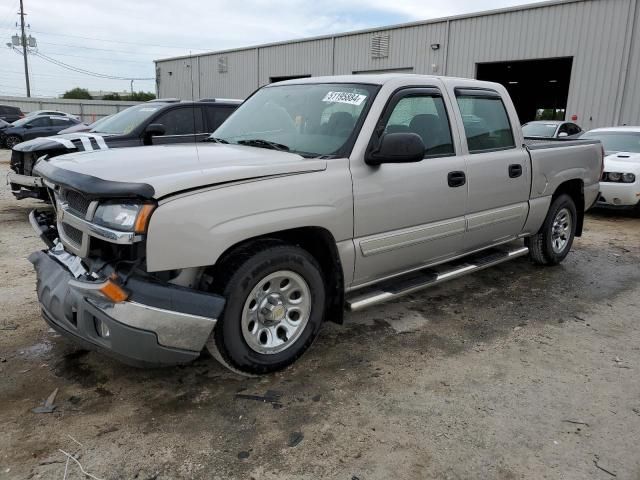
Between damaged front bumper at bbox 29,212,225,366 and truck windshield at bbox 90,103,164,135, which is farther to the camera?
truck windshield at bbox 90,103,164,135

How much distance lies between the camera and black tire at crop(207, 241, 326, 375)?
116 inches

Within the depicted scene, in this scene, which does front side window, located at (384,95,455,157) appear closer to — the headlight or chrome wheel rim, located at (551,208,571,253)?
the headlight

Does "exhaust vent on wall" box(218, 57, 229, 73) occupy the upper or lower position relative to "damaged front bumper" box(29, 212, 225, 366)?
upper

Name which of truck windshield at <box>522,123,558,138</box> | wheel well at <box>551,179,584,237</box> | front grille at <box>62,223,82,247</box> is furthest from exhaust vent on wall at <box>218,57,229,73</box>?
front grille at <box>62,223,82,247</box>

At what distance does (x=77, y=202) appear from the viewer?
3.02 meters

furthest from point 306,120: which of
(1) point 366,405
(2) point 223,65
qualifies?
(2) point 223,65

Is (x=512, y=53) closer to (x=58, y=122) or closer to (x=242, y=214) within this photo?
(x=242, y=214)

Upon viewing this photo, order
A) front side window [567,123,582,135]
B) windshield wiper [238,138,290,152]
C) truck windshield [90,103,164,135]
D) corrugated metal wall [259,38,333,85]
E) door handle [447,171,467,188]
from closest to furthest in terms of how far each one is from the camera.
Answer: windshield wiper [238,138,290,152], door handle [447,171,467,188], truck windshield [90,103,164,135], front side window [567,123,582,135], corrugated metal wall [259,38,333,85]

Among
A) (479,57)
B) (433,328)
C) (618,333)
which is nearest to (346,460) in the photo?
(433,328)

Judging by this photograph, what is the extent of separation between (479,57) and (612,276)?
15.0 metres

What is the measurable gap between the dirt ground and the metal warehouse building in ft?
46.0

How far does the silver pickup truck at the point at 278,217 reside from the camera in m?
2.71

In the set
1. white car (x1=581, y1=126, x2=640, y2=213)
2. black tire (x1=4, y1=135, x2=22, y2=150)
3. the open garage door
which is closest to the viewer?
white car (x1=581, y1=126, x2=640, y2=213)

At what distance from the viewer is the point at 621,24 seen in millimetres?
15391
